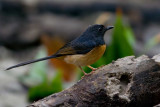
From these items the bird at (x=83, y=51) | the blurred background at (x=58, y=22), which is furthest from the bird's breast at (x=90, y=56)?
the blurred background at (x=58, y=22)

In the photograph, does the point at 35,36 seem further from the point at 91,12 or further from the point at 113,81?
the point at 113,81

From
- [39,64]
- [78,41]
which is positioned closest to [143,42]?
[39,64]

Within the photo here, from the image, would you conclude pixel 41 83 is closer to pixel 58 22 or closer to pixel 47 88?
pixel 47 88

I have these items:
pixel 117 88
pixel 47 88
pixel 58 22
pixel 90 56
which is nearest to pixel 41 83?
pixel 47 88

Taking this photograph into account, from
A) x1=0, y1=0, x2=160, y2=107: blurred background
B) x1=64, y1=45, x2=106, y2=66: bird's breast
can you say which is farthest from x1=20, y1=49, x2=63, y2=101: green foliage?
x1=64, y1=45, x2=106, y2=66: bird's breast

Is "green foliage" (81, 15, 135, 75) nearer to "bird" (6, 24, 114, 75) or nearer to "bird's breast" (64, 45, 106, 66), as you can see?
"bird" (6, 24, 114, 75)

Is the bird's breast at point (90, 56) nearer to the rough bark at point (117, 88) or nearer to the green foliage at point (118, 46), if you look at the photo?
the rough bark at point (117, 88)
